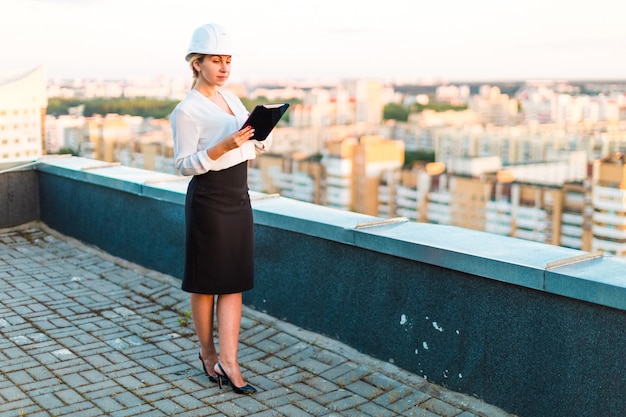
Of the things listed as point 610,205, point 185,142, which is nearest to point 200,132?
point 185,142

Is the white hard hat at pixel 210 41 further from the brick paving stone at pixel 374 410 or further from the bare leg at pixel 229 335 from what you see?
the brick paving stone at pixel 374 410

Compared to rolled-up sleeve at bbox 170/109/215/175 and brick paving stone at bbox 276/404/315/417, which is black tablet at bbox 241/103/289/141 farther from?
brick paving stone at bbox 276/404/315/417

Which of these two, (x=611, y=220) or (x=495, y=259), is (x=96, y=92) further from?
(x=611, y=220)

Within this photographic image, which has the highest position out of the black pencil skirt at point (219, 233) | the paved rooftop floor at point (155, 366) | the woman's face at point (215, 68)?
the woman's face at point (215, 68)

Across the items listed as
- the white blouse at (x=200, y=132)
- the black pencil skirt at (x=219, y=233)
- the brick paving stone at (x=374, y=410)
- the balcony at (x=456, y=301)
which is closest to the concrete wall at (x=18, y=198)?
the balcony at (x=456, y=301)

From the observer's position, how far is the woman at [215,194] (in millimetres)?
3242

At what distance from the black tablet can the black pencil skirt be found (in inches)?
9.7

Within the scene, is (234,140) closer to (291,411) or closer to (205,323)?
(205,323)

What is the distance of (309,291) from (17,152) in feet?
12.9

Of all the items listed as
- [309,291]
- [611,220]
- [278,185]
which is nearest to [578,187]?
[611,220]

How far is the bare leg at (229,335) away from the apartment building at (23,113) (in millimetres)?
4092

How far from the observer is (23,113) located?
7512mm

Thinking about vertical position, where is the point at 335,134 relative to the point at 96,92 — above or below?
below

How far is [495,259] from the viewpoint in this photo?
3.21 meters
